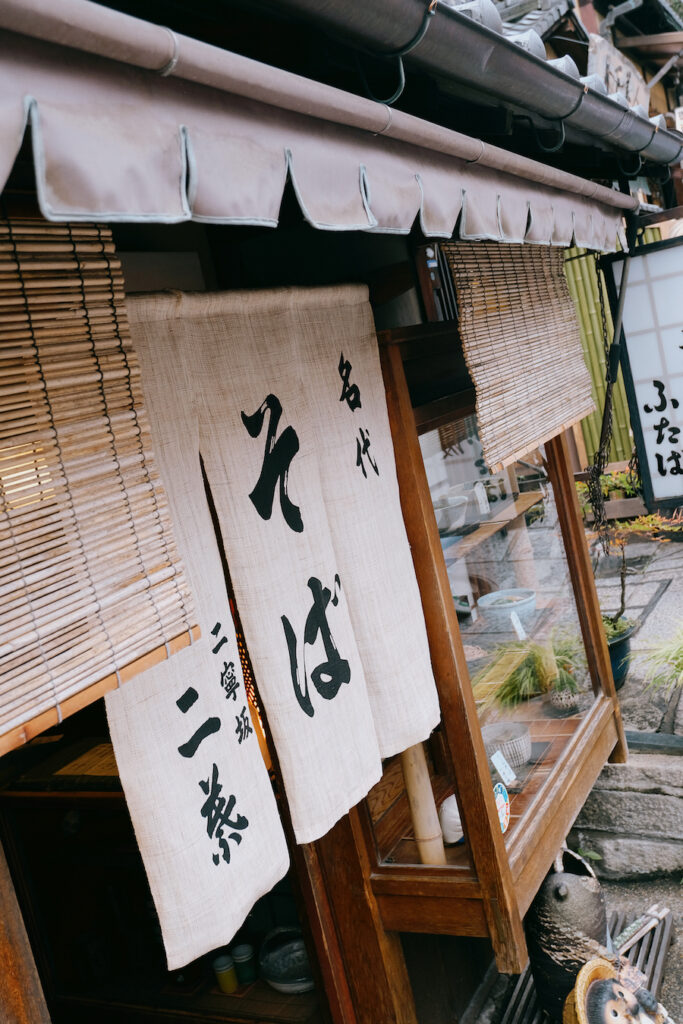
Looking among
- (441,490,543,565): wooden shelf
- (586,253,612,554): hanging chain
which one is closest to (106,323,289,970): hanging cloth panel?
(441,490,543,565): wooden shelf

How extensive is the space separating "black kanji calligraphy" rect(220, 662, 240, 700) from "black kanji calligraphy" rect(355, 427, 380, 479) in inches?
43.7

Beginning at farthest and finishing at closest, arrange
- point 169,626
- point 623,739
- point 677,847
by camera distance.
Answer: point 623,739 < point 677,847 < point 169,626

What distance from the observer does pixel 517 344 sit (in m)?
4.66

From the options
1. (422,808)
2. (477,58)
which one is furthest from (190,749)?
(477,58)

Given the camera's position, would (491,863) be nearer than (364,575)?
No

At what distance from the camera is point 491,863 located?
3.96m

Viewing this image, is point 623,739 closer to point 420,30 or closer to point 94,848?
point 94,848

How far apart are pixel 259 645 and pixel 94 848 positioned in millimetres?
3225

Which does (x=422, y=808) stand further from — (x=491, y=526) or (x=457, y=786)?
(x=491, y=526)

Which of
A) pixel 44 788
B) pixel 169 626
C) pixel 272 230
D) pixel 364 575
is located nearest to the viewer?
pixel 169 626

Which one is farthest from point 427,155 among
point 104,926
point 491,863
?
point 104,926

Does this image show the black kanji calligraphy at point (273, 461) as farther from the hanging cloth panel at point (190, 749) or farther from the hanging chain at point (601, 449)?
the hanging chain at point (601, 449)

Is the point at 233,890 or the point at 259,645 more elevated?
the point at 259,645

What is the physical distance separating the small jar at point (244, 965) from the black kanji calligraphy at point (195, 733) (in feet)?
9.37
